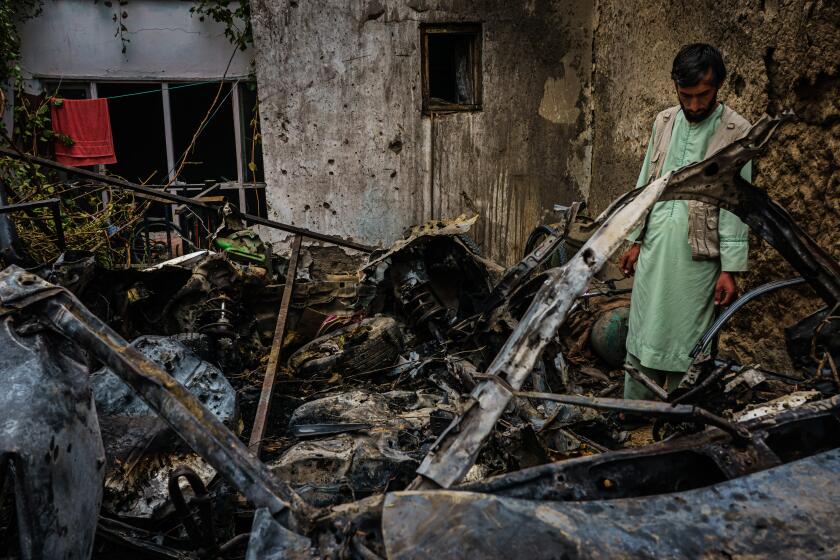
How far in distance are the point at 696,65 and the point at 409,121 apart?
4.71 m

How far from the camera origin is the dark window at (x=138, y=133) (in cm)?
907

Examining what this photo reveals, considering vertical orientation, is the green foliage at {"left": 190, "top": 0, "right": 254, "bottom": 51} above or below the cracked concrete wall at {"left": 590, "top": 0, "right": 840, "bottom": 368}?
above

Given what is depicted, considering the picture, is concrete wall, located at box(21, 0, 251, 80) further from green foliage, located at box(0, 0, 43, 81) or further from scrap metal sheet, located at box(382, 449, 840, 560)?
scrap metal sheet, located at box(382, 449, 840, 560)

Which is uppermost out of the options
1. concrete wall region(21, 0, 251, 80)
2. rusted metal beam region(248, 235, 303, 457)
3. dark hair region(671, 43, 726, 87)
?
concrete wall region(21, 0, 251, 80)

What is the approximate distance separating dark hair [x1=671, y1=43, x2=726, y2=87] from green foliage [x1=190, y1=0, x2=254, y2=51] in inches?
260

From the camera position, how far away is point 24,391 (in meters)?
1.74

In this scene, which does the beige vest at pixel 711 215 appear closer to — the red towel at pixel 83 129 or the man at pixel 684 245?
the man at pixel 684 245

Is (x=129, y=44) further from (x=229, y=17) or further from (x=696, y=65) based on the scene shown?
(x=696, y=65)

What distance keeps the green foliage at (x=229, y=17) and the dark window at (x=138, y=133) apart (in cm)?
129

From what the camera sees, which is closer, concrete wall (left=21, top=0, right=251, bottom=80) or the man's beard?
the man's beard

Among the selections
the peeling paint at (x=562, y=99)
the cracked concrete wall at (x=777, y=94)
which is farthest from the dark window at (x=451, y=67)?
the cracked concrete wall at (x=777, y=94)

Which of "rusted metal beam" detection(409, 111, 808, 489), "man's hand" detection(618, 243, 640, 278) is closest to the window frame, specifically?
"man's hand" detection(618, 243, 640, 278)

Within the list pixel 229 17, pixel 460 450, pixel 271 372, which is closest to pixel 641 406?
pixel 460 450

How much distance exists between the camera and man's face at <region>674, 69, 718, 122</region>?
316 cm
